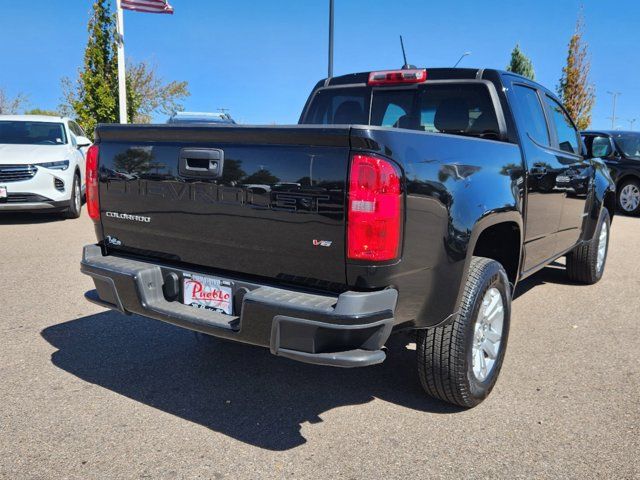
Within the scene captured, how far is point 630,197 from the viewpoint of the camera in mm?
12883

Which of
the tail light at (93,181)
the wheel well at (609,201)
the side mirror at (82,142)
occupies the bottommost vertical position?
the wheel well at (609,201)

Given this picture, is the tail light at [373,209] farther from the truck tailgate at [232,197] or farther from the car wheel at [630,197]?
the car wheel at [630,197]

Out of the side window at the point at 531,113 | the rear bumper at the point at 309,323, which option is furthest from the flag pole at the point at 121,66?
the rear bumper at the point at 309,323

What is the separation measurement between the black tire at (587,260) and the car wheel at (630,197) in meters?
7.52

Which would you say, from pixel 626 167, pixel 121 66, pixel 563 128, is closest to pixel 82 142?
pixel 121 66

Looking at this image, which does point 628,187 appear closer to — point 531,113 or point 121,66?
point 531,113

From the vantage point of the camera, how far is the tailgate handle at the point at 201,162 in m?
2.82

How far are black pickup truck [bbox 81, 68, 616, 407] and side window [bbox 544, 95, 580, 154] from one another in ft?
2.95

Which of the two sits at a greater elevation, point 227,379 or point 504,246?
point 504,246

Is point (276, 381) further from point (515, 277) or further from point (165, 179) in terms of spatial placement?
point (515, 277)

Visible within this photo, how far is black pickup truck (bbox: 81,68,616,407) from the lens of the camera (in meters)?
2.48

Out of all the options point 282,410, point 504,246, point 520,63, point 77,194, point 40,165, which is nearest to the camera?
point 282,410

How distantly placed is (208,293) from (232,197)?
515mm

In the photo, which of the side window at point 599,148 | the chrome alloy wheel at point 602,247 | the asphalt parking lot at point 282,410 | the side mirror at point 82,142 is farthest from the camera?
the side mirror at point 82,142
